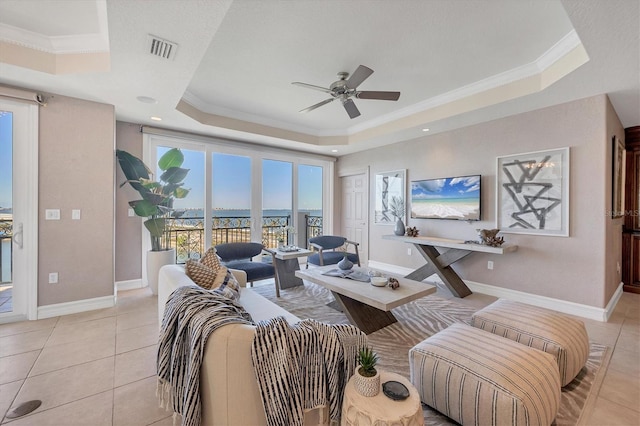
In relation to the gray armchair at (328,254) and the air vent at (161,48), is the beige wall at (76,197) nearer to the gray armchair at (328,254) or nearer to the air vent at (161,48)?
the air vent at (161,48)

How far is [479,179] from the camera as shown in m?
3.94

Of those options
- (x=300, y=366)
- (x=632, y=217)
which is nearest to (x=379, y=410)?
(x=300, y=366)

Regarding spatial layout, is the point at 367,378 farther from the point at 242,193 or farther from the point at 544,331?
the point at 242,193

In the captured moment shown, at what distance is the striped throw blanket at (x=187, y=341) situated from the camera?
1.16 meters

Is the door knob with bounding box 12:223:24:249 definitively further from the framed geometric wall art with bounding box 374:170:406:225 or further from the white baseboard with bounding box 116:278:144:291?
the framed geometric wall art with bounding box 374:170:406:225

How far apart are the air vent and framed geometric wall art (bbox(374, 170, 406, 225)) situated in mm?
4016

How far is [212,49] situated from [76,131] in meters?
2.02

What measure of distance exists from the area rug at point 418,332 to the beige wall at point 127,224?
1967 mm

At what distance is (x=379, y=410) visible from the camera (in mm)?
1070

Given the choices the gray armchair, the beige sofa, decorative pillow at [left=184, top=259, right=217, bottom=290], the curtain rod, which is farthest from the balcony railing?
the beige sofa

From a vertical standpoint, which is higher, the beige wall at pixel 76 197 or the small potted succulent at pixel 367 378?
the beige wall at pixel 76 197

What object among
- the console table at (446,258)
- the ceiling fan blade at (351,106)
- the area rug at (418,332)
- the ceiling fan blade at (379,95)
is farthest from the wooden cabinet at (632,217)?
the ceiling fan blade at (351,106)

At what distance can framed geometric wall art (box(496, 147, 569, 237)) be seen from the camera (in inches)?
129

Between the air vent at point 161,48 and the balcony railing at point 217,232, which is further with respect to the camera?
the balcony railing at point 217,232
